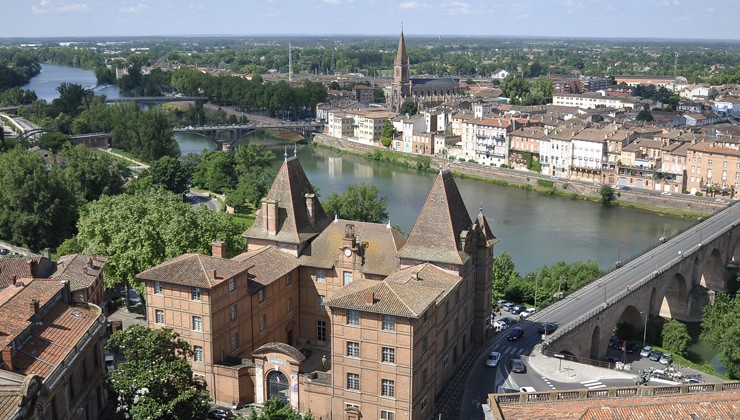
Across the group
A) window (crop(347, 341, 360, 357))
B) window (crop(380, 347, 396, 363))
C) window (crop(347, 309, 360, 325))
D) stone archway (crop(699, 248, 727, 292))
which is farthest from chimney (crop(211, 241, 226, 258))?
stone archway (crop(699, 248, 727, 292))

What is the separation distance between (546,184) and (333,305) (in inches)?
2178

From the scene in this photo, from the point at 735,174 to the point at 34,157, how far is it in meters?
57.5

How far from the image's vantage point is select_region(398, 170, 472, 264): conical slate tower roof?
94.0 ft

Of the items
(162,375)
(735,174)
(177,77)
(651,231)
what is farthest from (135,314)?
(177,77)

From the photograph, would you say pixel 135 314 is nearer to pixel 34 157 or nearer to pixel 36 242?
pixel 36 242

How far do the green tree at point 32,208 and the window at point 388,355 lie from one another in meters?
30.2

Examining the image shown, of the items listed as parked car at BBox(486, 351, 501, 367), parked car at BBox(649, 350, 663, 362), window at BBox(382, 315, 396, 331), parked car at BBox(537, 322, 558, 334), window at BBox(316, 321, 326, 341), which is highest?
Answer: window at BBox(382, 315, 396, 331)

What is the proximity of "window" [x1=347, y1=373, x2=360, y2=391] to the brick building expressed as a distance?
0.11 feet

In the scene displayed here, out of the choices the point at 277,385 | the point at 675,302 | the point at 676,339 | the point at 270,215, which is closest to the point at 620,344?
the point at 676,339

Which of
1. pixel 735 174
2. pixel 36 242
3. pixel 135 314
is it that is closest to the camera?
pixel 135 314

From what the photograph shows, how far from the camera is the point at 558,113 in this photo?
10500 centimetres

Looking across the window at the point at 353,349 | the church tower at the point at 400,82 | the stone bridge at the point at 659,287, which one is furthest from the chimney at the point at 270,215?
the church tower at the point at 400,82

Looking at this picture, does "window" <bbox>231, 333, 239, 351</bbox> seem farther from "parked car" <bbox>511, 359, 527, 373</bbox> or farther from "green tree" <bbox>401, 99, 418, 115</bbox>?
"green tree" <bbox>401, 99, 418, 115</bbox>

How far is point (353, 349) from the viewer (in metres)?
25.4
